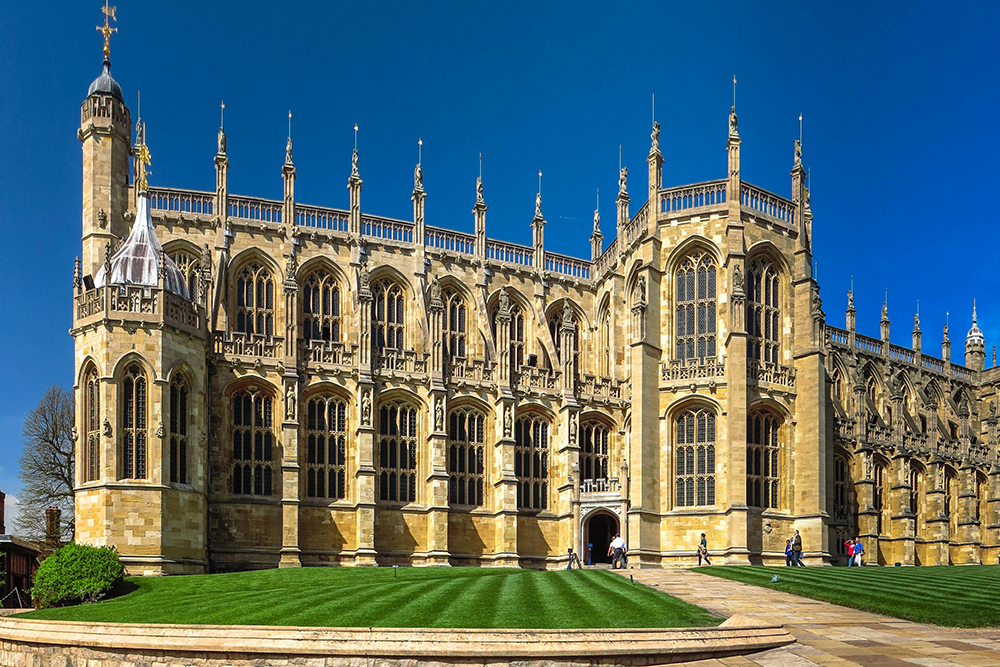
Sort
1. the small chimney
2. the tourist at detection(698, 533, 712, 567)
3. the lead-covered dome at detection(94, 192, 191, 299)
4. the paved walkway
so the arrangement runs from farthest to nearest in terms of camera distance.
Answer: the small chimney → the tourist at detection(698, 533, 712, 567) → the lead-covered dome at detection(94, 192, 191, 299) → the paved walkway

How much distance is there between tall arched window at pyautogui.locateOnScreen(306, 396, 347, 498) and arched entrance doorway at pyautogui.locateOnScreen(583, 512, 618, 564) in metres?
13.2

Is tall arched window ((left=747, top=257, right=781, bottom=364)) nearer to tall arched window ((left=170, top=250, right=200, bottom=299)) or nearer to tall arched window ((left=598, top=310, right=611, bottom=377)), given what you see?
tall arched window ((left=598, top=310, right=611, bottom=377))

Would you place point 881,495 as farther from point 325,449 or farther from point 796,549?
point 325,449

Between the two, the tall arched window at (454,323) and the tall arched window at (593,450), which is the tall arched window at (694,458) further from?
the tall arched window at (454,323)

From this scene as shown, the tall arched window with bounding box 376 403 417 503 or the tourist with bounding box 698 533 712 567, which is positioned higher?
the tall arched window with bounding box 376 403 417 503

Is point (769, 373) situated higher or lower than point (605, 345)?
lower

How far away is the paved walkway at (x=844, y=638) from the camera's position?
1487 cm

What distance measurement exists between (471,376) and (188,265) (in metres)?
14.1

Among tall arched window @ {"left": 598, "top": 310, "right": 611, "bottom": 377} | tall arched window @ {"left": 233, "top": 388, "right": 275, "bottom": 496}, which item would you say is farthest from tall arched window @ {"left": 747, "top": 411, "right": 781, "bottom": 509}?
tall arched window @ {"left": 233, "top": 388, "right": 275, "bottom": 496}

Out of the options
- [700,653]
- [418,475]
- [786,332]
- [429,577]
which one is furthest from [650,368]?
[700,653]

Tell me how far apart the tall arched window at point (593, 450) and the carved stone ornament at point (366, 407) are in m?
11.1

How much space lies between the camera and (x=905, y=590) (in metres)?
24.8

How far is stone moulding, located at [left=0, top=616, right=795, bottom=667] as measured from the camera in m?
15.5

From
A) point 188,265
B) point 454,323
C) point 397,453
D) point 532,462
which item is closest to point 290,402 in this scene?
point 397,453
